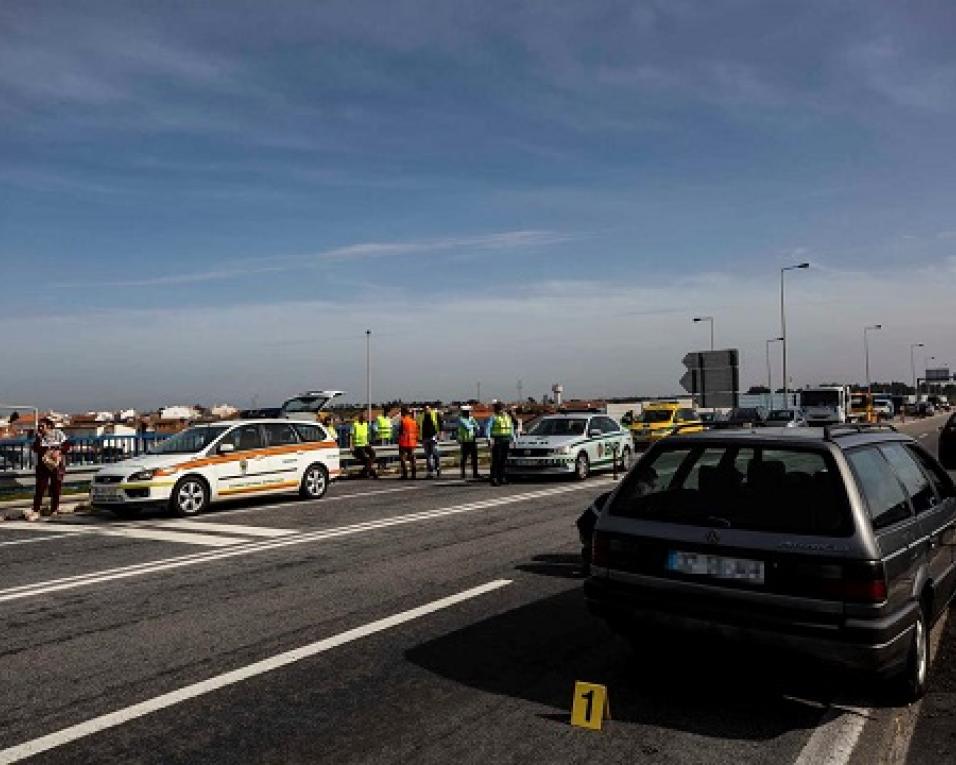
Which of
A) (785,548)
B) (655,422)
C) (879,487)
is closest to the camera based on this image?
(785,548)

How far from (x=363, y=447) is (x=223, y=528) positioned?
841 centimetres

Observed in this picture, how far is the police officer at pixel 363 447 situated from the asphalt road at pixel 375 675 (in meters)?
10.6

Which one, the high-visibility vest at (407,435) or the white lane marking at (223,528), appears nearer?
the white lane marking at (223,528)

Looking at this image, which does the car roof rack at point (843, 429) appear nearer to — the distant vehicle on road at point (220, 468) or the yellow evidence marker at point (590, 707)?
the yellow evidence marker at point (590, 707)

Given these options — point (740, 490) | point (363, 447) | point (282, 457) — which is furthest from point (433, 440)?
point (740, 490)

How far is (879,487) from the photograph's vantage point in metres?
4.62

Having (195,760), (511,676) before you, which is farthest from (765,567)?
(195,760)

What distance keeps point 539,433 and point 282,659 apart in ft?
46.1

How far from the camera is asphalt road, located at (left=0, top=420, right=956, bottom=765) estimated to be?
404cm

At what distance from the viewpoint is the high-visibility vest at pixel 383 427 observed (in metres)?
22.3

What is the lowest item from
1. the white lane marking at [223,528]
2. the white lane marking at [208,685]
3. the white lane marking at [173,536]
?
the white lane marking at [223,528]

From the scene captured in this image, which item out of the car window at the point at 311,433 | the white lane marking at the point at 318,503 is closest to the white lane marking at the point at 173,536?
the white lane marking at the point at 318,503

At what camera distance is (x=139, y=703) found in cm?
462

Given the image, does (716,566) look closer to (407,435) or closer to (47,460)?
(47,460)
